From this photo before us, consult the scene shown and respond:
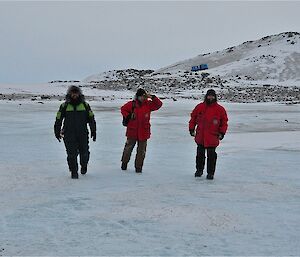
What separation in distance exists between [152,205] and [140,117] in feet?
8.70

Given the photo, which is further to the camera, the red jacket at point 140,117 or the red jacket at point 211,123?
the red jacket at point 140,117

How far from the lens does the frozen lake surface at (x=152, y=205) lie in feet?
14.9

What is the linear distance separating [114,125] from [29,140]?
5229mm

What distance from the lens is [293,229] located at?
16.7 feet

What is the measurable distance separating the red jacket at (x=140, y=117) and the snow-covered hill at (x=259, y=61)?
55.9 metres

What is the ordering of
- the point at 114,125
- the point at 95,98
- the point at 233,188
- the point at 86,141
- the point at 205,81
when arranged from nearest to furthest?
the point at 233,188 < the point at 86,141 < the point at 114,125 < the point at 95,98 < the point at 205,81

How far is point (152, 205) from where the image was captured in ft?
19.8

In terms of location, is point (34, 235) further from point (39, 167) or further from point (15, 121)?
point (15, 121)

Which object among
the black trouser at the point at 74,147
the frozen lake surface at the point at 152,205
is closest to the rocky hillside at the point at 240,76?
the frozen lake surface at the point at 152,205

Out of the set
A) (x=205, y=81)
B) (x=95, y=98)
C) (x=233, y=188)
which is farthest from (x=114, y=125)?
(x=205, y=81)

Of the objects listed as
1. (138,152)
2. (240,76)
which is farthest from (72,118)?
(240,76)

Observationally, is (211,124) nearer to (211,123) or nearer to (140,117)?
(211,123)

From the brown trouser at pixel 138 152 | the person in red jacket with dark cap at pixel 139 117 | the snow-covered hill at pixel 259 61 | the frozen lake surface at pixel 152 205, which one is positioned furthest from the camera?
the snow-covered hill at pixel 259 61

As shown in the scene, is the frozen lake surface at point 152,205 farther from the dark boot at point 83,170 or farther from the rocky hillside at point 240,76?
the rocky hillside at point 240,76
